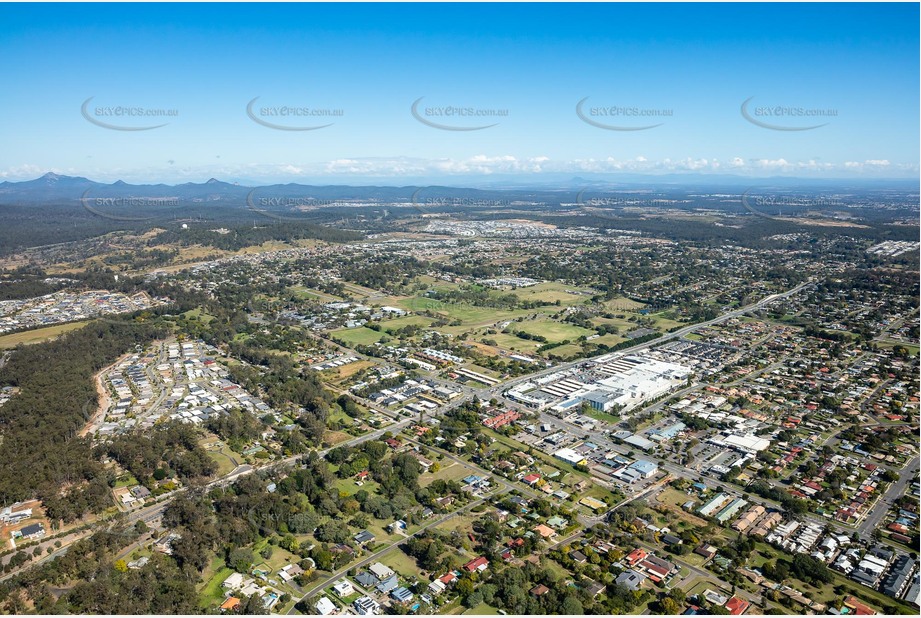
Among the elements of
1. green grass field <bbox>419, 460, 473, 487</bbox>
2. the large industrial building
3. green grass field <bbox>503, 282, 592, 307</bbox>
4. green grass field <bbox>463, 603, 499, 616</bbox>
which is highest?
green grass field <bbox>503, 282, 592, 307</bbox>

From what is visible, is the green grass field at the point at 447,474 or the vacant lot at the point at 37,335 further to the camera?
the vacant lot at the point at 37,335

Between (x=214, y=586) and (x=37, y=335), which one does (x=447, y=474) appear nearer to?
(x=214, y=586)

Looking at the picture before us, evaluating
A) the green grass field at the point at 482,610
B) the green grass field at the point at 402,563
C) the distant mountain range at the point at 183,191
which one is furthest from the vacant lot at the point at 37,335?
the distant mountain range at the point at 183,191

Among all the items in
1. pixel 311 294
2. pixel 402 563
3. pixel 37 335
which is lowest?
pixel 402 563

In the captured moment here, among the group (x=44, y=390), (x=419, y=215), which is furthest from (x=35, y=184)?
(x=44, y=390)

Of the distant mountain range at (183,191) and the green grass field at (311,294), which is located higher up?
the distant mountain range at (183,191)

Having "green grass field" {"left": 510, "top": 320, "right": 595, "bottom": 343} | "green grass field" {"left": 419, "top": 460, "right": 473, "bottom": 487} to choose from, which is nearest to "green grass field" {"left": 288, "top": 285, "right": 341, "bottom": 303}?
"green grass field" {"left": 510, "top": 320, "right": 595, "bottom": 343}

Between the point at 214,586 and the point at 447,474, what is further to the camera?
the point at 447,474

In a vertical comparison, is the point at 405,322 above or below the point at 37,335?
below

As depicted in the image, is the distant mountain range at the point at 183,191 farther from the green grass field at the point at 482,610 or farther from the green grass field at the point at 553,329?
the green grass field at the point at 482,610

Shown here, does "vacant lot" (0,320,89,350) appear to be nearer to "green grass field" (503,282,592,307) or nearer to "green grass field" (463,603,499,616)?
"green grass field" (503,282,592,307)

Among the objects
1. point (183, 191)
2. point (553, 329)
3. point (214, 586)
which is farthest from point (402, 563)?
point (183, 191)
